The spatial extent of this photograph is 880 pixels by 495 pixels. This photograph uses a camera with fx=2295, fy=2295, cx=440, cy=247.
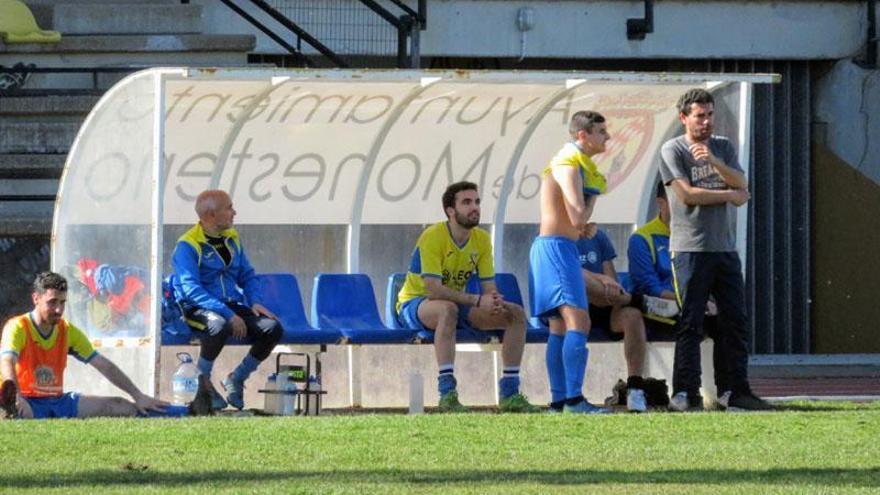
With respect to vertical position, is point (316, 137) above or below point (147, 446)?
above

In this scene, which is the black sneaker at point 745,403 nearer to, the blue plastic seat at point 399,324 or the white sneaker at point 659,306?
the white sneaker at point 659,306

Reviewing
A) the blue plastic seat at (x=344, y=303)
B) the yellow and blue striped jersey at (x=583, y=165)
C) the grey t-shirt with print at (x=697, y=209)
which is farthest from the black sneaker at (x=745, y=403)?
the blue plastic seat at (x=344, y=303)

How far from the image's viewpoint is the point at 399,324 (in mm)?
14844

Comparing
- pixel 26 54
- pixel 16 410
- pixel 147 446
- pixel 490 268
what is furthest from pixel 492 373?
pixel 26 54

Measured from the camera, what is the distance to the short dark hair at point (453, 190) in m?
14.5

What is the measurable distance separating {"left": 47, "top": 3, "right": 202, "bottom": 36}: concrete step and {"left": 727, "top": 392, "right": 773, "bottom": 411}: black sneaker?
8892mm

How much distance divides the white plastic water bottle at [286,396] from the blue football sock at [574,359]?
176 cm

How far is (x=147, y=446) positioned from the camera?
11102 millimetres

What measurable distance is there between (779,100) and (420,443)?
41.4 feet

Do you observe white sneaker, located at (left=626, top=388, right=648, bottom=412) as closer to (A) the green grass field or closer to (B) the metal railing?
(A) the green grass field

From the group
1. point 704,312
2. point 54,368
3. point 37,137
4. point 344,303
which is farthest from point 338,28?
point 54,368

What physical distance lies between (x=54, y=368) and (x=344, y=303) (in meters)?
2.48

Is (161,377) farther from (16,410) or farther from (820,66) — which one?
(820,66)

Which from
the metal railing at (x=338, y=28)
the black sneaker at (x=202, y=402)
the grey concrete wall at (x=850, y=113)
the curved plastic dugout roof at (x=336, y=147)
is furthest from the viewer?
the grey concrete wall at (x=850, y=113)
